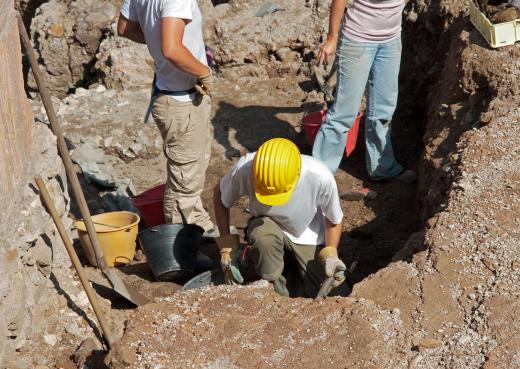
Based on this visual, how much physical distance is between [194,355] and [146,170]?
3.66m

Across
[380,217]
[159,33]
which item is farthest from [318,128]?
[159,33]

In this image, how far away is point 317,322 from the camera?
407 centimetres

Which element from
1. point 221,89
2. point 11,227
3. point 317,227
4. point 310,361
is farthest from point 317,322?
point 221,89

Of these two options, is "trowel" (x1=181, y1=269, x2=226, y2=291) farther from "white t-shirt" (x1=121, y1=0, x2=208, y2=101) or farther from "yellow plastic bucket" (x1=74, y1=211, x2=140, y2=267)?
"white t-shirt" (x1=121, y1=0, x2=208, y2=101)

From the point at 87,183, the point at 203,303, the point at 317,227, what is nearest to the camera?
the point at 203,303

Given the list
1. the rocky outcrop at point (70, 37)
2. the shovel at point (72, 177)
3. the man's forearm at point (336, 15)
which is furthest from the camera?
the rocky outcrop at point (70, 37)

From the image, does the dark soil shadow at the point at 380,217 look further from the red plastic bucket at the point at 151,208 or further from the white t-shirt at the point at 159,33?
the white t-shirt at the point at 159,33

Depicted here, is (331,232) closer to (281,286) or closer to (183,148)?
(281,286)

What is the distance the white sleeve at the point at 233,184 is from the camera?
4.82 metres

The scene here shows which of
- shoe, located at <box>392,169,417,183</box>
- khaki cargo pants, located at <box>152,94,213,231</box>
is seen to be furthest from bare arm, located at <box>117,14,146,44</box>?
shoe, located at <box>392,169,417,183</box>

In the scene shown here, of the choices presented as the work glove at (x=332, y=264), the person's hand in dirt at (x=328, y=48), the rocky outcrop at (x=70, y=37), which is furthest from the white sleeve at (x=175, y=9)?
the rocky outcrop at (x=70, y=37)

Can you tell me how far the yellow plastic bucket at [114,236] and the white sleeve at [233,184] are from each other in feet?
3.76

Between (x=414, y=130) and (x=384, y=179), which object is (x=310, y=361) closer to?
(x=384, y=179)

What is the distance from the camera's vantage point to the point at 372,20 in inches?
238
